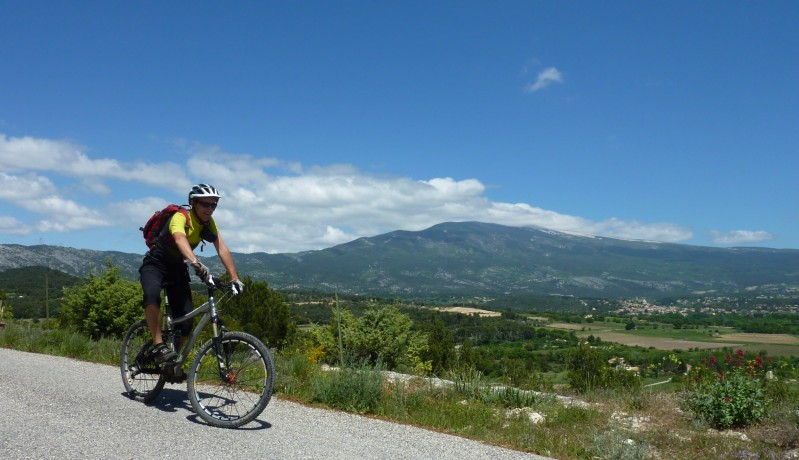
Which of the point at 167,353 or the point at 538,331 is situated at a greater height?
the point at 167,353

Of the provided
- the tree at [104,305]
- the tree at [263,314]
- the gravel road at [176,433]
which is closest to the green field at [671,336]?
the tree at [263,314]

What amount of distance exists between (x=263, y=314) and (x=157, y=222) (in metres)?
37.3

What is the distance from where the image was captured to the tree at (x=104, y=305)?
16234 mm

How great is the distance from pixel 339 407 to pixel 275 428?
133 cm

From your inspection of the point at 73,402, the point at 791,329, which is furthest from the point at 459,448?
the point at 791,329

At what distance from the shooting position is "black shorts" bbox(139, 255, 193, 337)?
6.51 metres

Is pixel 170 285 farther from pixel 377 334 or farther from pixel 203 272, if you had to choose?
pixel 377 334

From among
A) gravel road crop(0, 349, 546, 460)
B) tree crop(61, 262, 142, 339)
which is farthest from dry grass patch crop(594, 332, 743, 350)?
gravel road crop(0, 349, 546, 460)

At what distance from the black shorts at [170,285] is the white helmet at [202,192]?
0.87m

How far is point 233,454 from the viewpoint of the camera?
16.1 feet

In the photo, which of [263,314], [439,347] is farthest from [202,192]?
[439,347]

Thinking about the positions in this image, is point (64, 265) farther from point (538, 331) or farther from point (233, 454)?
point (233, 454)

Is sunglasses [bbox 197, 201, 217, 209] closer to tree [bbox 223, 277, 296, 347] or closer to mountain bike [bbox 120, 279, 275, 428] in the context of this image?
mountain bike [bbox 120, 279, 275, 428]

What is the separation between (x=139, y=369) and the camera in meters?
6.93
